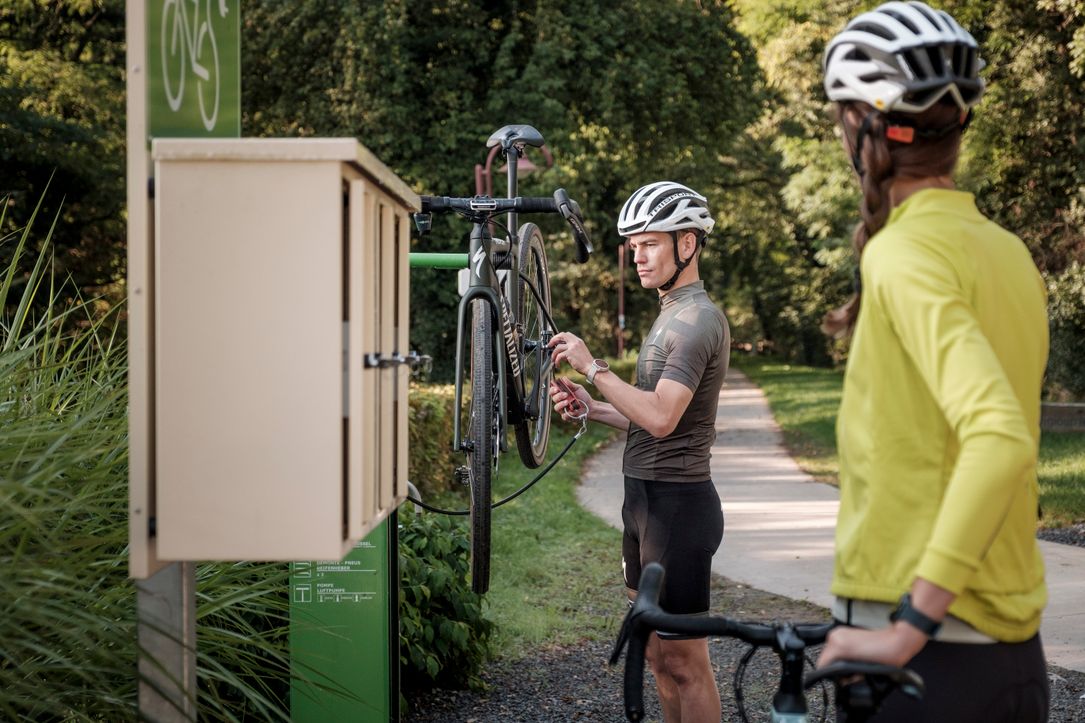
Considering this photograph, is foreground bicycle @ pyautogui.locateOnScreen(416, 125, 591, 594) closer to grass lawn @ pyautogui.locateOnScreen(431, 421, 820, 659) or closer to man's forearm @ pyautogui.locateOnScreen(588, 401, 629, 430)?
man's forearm @ pyautogui.locateOnScreen(588, 401, 629, 430)

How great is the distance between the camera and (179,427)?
210 cm

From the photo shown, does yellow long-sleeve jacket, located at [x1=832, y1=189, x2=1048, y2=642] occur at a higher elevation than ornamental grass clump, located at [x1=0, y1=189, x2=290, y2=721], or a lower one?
higher

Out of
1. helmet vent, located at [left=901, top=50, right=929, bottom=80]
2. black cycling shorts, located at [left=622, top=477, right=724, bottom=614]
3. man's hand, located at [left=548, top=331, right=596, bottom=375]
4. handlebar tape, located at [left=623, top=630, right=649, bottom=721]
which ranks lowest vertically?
black cycling shorts, located at [left=622, top=477, right=724, bottom=614]

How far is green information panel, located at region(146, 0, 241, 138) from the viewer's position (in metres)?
2.22

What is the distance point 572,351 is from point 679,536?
720mm

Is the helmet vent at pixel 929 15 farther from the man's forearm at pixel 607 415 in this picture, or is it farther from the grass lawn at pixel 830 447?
the grass lawn at pixel 830 447

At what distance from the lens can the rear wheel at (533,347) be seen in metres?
4.93

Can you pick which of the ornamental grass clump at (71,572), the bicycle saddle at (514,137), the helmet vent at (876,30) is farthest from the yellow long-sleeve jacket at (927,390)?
the bicycle saddle at (514,137)

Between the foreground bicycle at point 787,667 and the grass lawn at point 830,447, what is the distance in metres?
8.69

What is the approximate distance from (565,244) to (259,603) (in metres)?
25.1

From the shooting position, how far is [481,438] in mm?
4344

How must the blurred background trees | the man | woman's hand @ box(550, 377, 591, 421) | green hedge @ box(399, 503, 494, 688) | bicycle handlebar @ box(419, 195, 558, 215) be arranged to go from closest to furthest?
the man, bicycle handlebar @ box(419, 195, 558, 215), woman's hand @ box(550, 377, 591, 421), green hedge @ box(399, 503, 494, 688), the blurred background trees

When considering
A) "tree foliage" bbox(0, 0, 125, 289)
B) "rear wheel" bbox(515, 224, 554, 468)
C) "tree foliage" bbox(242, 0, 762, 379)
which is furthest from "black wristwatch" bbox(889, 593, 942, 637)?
"tree foliage" bbox(242, 0, 762, 379)

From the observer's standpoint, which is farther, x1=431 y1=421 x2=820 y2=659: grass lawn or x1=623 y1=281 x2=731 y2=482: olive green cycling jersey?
x1=431 y1=421 x2=820 y2=659: grass lawn
